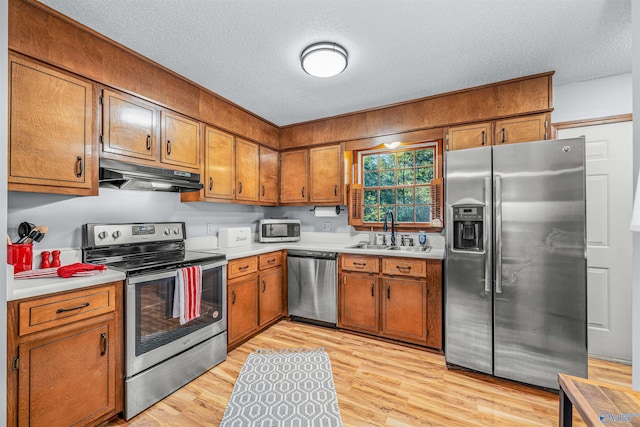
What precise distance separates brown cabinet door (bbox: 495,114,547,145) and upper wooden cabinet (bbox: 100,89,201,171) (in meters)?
2.87

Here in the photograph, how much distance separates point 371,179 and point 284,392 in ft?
8.43

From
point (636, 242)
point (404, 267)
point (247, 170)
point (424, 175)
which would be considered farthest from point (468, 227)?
point (247, 170)

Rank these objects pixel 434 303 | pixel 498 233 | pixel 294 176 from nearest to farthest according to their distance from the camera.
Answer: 1. pixel 498 233
2. pixel 434 303
3. pixel 294 176

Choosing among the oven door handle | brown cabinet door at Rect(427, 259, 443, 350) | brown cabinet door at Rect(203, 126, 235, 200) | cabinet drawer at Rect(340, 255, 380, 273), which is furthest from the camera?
cabinet drawer at Rect(340, 255, 380, 273)

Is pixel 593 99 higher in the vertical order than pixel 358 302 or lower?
higher

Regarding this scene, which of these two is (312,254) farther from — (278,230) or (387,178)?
(387,178)

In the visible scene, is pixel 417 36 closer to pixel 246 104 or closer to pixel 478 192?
pixel 478 192

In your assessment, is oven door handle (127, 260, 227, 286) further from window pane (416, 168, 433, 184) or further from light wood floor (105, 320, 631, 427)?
window pane (416, 168, 433, 184)

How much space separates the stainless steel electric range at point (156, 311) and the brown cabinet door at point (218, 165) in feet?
1.76

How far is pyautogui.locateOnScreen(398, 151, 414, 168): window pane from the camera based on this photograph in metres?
3.38

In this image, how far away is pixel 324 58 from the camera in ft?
6.68

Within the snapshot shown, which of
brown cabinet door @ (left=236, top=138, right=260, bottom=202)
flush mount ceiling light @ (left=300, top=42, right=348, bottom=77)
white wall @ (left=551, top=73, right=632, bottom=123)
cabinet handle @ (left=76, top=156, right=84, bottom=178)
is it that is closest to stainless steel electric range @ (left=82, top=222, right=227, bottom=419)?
cabinet handle @ (left=76, top=156, right=84, bottom=178)

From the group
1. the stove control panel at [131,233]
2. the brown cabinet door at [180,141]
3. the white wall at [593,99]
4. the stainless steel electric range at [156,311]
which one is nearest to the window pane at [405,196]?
the white wall at [593,99]

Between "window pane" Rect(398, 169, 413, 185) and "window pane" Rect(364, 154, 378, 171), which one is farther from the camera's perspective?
"window pane" Rect(364, 154, 378, 171)
